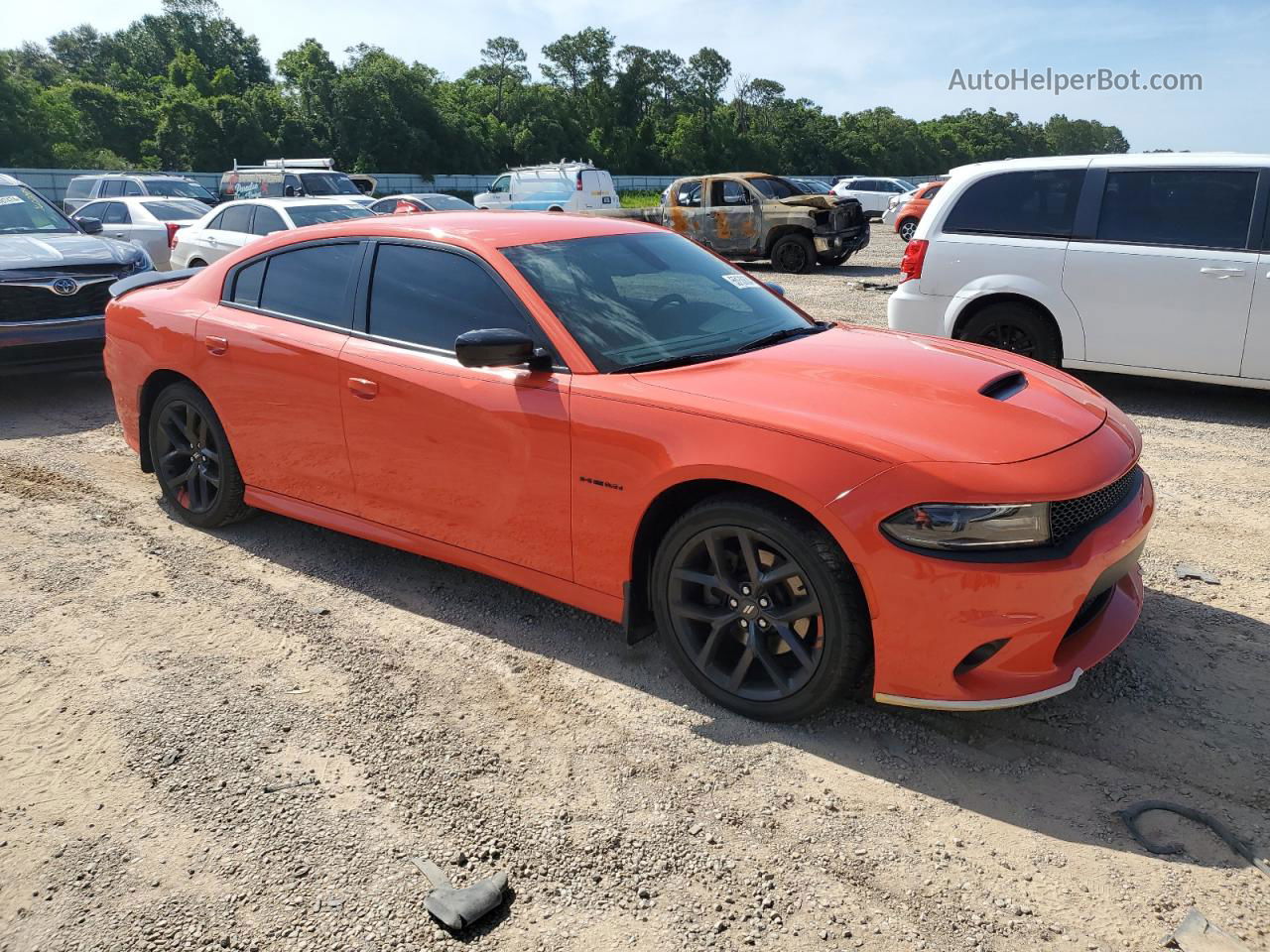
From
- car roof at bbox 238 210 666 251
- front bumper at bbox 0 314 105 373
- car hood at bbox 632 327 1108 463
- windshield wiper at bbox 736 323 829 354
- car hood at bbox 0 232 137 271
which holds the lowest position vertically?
front bumper at bbox 0 314 105 373

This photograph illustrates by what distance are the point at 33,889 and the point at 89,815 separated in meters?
0.31

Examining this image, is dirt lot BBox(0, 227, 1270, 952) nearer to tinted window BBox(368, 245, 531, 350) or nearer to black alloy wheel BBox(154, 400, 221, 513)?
black alloy wheel BBox(154, 400, 221, 513)

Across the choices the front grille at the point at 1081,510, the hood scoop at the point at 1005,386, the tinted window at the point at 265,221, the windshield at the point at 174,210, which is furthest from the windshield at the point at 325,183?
the front grille at the point at 1081,510

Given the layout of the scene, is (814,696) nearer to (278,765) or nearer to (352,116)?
(278,765)

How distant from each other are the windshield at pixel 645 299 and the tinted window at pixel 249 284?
1529mm

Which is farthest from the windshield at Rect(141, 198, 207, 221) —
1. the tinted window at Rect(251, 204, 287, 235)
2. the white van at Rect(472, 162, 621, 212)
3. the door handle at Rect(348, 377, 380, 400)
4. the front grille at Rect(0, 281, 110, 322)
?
the door handle at Rect(348, 377, 380, 400)

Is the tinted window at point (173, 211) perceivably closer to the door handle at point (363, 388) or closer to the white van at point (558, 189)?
the white van at point (558, 189)

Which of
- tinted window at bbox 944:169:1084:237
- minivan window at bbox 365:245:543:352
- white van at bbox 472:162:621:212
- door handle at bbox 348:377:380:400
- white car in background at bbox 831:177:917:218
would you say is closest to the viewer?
minivan window at bbox 365:245:543:352

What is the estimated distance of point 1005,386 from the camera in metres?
3.36

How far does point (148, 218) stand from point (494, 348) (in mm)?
13976

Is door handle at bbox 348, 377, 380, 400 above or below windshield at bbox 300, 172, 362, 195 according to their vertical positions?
below

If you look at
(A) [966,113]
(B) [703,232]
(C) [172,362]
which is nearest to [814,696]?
(C) [172,362]

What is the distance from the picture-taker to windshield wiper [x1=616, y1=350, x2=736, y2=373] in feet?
11.3

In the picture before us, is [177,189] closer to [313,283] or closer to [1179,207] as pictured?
[313,283]
